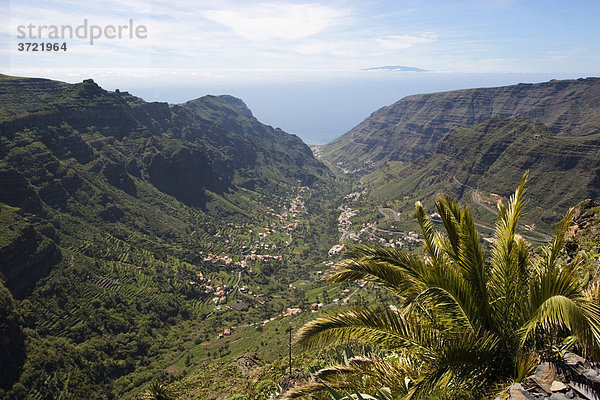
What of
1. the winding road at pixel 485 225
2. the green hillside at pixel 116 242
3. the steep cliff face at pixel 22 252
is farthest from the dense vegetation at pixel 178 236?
the winding road at pixel 485 225

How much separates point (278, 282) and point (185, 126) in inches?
4510

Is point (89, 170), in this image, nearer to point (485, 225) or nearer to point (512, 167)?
point (485, 225)

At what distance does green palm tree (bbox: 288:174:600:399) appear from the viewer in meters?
4.54

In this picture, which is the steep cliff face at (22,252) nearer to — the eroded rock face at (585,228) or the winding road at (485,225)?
the eroded rock face at (585,228)

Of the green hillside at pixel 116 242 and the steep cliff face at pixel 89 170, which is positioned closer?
the green hillside at pixel 116 242

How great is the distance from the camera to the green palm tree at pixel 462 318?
454cm

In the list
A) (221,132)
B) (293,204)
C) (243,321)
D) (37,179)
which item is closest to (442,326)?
(243,321)

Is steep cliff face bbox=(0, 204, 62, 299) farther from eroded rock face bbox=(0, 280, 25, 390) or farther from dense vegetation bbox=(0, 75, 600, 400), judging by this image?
eroded rock face bbox=(0, 280, 25, 390)

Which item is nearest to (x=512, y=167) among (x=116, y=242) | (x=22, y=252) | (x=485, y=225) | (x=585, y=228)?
(x=485, y=225)

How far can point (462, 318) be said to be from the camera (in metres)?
5.08

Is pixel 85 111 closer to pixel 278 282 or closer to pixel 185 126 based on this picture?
pixel 185 126

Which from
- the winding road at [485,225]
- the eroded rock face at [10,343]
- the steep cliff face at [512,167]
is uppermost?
the steep cliff face at [512,167]

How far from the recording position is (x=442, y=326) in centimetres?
543

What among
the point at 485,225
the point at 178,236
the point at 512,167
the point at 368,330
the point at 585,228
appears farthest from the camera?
the point at 512,167
